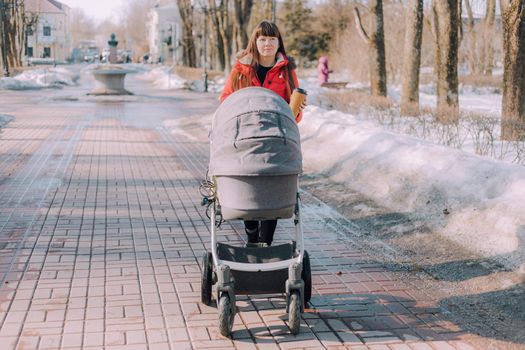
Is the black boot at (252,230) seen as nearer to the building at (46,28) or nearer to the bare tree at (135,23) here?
the building at (46,28)

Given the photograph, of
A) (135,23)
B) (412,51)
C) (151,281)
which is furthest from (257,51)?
(135,23)

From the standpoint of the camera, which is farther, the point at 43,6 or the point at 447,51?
the point at 43,6

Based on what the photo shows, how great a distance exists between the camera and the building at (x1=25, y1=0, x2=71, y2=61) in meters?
46.2

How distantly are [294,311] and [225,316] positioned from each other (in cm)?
42

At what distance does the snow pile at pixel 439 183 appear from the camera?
6.05m

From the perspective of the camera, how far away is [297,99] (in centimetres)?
498

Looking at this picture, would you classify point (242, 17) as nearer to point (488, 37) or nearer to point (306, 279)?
point (488, 37)

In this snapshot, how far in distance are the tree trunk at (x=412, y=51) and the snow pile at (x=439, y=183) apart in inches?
248

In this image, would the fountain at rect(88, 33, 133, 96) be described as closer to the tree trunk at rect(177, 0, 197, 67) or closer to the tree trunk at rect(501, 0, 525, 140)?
the tree trunk at rect(177, 0, 197, 67)

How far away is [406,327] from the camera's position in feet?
15.1

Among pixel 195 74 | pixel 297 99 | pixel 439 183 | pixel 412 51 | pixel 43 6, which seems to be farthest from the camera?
pixel 43 6

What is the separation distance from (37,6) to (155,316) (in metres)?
44.7

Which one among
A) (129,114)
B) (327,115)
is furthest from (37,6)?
(327,115)

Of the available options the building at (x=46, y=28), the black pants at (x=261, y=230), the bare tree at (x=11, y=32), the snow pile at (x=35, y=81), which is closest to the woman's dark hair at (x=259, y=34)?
the black pants at (x=261, y=230)
